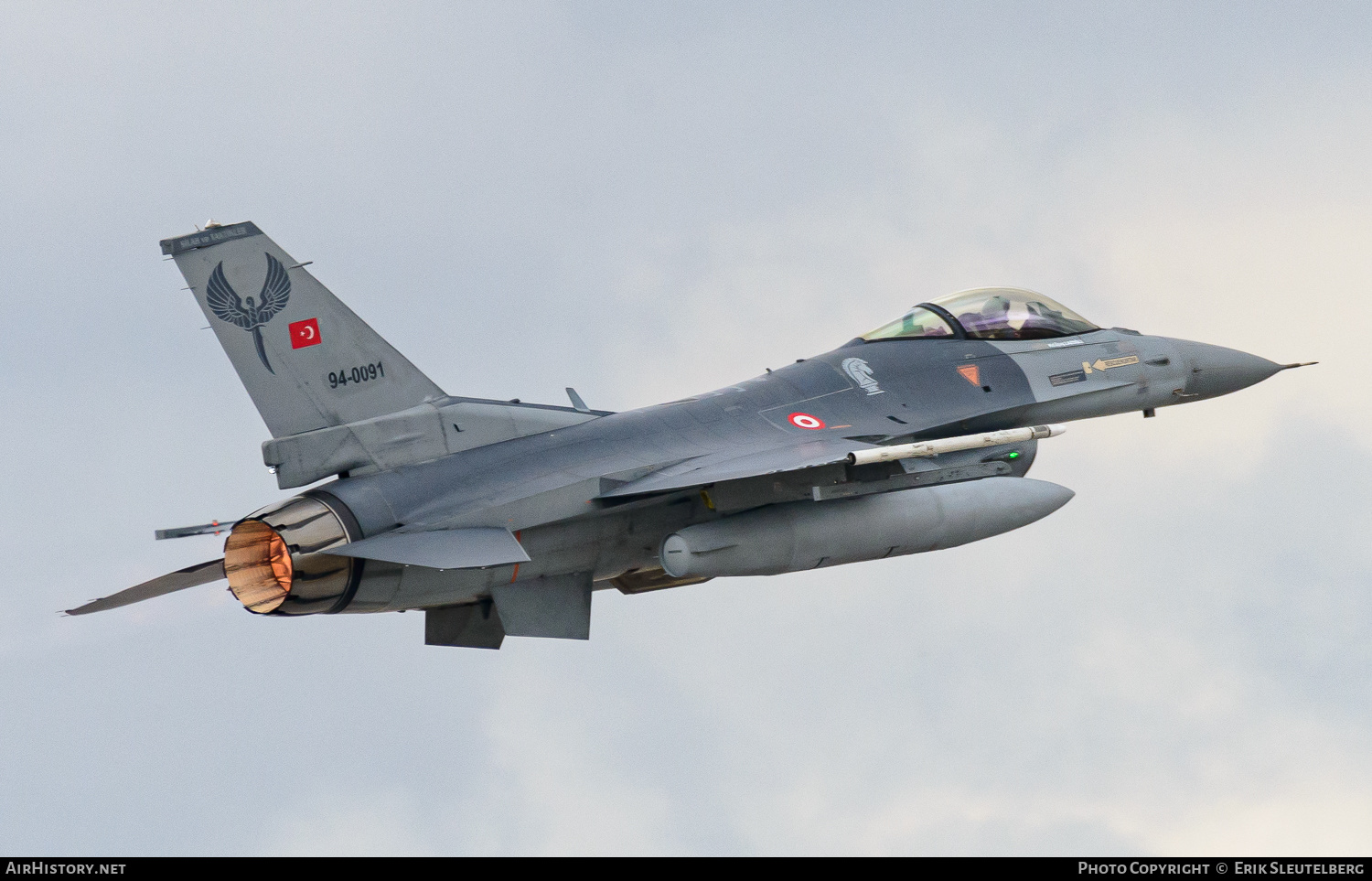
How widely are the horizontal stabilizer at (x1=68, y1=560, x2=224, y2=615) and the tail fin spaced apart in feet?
4.40

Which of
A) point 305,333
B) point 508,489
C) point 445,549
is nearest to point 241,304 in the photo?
point 305,333

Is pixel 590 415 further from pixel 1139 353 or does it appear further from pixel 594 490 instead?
pixel 1139 353

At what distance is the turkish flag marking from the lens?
15727 mm

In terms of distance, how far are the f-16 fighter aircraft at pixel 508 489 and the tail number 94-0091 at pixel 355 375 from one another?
1 centimetres

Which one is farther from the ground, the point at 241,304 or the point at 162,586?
the point at 241,304

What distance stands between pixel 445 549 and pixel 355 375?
6.47ft

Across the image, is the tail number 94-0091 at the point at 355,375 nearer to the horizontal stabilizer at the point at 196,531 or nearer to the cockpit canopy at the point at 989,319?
→ the horizontal stabilizer at the point at 196,531

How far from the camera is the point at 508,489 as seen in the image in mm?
15539

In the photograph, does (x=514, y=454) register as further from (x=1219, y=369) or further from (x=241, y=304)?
(x=1219, y=369)

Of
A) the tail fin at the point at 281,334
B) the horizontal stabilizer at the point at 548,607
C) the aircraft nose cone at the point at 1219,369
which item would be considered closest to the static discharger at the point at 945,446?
the horizontal stabilizer at the point at 548,607

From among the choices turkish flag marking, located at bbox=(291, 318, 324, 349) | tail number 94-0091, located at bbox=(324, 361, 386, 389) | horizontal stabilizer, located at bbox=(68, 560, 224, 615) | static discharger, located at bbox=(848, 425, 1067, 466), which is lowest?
horizontal stabilizer, located at bbox=(68, 560, 224, 615)

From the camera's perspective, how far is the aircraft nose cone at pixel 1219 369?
64.3 ft

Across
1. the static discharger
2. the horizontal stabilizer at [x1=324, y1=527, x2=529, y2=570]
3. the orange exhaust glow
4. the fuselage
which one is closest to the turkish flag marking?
the fuselage

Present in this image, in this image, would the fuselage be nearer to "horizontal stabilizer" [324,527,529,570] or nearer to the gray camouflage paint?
the gray camouflage paint
